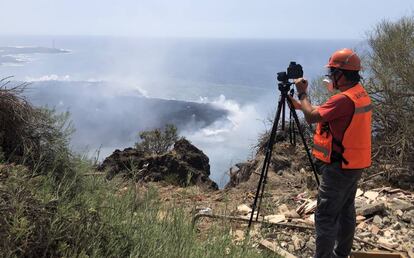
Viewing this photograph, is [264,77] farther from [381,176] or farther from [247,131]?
[381,176]

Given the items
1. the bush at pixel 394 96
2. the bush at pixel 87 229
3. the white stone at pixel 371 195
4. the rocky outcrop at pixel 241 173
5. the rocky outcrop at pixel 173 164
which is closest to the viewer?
the bush at pixel 87 229

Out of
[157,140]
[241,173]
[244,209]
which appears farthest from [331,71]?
[157,140]

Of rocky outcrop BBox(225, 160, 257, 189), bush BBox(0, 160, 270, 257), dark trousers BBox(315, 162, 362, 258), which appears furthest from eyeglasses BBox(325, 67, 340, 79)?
rocky outcrop BBox(225, 160, 257, 189)

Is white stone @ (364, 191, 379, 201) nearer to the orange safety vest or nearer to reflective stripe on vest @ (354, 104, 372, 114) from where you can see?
the orange safety vest

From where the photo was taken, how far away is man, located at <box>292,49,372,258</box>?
403 cm

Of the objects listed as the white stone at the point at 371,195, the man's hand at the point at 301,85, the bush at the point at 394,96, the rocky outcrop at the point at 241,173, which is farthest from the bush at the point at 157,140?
the man's hand at the point at 301,85

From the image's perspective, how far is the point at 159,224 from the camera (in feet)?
11.7

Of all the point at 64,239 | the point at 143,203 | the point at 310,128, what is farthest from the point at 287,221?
the point at 310,128

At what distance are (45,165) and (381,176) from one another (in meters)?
5.65

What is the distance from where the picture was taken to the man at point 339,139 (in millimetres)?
4027

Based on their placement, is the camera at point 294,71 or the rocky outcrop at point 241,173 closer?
the camera at point 294,71

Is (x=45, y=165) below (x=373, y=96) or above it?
below

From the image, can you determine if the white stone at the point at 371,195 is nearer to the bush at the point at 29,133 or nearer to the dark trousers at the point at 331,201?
the dark trousers at the point at 331,201

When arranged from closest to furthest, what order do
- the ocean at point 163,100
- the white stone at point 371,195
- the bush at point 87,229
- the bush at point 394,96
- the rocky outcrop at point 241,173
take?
the bush at point 87,229
the white stone at point 371,195
the bush at point 394,96
the rocky outcrop at point 241,173
the ocean at point 163,100
